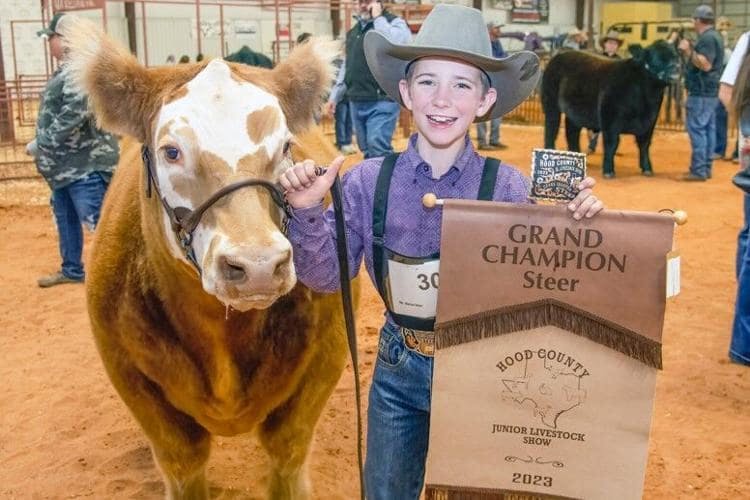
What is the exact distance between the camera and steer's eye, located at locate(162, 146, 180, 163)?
211 centimetres

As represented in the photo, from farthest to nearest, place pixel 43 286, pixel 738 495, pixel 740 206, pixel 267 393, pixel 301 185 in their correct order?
pixel 740 206, pixel 43 286, pixel 738 495, pixel 267 393, pixel 301 185

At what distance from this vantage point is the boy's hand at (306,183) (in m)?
1.98

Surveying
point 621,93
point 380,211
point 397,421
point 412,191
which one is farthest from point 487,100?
point 621,93

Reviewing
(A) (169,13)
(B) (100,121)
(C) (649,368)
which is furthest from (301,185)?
(A) (169,13)

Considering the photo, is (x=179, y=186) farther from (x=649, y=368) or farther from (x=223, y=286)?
(x=649, y=368)

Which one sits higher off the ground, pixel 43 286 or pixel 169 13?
pixel 169 13

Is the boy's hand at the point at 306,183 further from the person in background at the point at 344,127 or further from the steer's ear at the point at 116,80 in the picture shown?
the person in background at the point at 344,127

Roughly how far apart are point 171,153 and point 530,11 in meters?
25.9

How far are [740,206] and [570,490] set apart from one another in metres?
7.90

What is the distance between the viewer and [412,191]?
6.97 ft

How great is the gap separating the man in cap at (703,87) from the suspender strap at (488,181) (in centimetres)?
878

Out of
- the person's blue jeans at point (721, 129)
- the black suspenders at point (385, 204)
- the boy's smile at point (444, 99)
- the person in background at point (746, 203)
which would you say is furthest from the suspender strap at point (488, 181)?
the person's blue jeans at point (721, 129)

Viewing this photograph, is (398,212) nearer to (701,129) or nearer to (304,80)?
(304,80)

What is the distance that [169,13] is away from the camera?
17.5m
